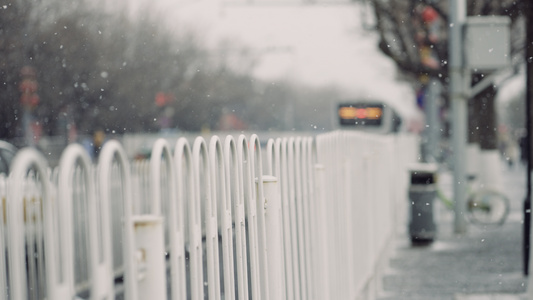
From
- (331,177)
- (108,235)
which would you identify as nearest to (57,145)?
(331,177)

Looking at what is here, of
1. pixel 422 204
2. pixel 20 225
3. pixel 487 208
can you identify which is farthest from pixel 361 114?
pixel 20 225

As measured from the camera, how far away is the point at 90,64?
121ft

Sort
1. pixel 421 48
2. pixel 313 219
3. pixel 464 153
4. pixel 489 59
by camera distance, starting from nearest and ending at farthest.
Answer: pixel 313 219, pixel 489 59, pixel 464 153, pixel 421 48

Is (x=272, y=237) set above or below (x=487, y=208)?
above

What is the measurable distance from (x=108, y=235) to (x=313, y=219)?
111 inches

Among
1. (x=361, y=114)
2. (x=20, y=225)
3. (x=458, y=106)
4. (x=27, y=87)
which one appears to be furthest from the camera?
(x=361, y=114)

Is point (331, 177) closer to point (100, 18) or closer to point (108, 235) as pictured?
point (108, 235)

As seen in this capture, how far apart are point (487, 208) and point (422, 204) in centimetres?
263

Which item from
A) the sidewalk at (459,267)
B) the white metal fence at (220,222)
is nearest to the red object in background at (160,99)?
the sidewalk at (459,267)

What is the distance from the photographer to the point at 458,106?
46.7ft

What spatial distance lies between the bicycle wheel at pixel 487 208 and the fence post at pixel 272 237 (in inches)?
431

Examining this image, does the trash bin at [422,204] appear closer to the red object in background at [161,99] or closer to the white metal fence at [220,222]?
the white metal fence at [220,222]

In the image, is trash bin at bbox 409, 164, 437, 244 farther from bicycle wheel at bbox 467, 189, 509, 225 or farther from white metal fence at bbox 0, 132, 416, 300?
white metal fence at bbox 0, 132, 416, 300

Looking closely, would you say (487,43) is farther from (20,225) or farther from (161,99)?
(161,99)
